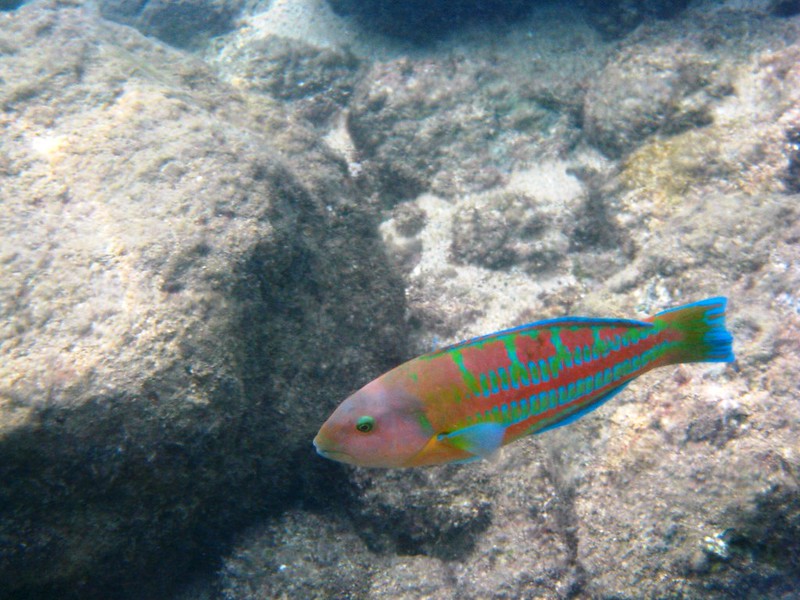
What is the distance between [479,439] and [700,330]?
1.03 meters

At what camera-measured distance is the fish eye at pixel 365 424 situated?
1.78m

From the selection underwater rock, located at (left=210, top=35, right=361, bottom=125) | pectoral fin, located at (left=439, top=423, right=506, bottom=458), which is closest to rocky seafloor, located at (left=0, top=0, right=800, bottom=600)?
underwater rock, located at (left=210, top=35, right=361, bottom=125)

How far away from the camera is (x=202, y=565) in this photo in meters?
3.37

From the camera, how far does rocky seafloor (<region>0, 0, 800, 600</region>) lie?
2.62m

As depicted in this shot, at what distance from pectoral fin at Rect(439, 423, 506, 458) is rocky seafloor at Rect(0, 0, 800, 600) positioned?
1647 millimetres

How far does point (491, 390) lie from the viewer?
70.4 inches

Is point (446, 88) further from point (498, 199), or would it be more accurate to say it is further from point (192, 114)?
point (192, 114)

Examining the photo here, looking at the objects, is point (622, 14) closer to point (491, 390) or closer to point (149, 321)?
point (491, 390)

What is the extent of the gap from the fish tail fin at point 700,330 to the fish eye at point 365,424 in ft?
4.05

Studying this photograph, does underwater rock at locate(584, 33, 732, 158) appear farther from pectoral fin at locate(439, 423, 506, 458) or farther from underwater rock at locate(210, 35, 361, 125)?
pectoral fin at locate(439, 423, 506, 458)

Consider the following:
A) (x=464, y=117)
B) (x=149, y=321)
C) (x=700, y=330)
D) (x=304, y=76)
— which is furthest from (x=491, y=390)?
(x=304, y=76)

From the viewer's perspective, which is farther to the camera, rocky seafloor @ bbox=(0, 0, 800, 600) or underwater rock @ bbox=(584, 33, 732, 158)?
underwater rock @ bbox=(584, 33, 732, 158)

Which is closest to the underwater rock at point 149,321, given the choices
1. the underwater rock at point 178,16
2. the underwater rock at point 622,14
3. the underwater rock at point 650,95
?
the underwater rock at point 650,95

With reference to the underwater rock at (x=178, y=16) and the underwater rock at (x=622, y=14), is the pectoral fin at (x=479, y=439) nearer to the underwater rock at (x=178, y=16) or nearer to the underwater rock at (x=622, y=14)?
the underwater rock at (x=622, y=14)
